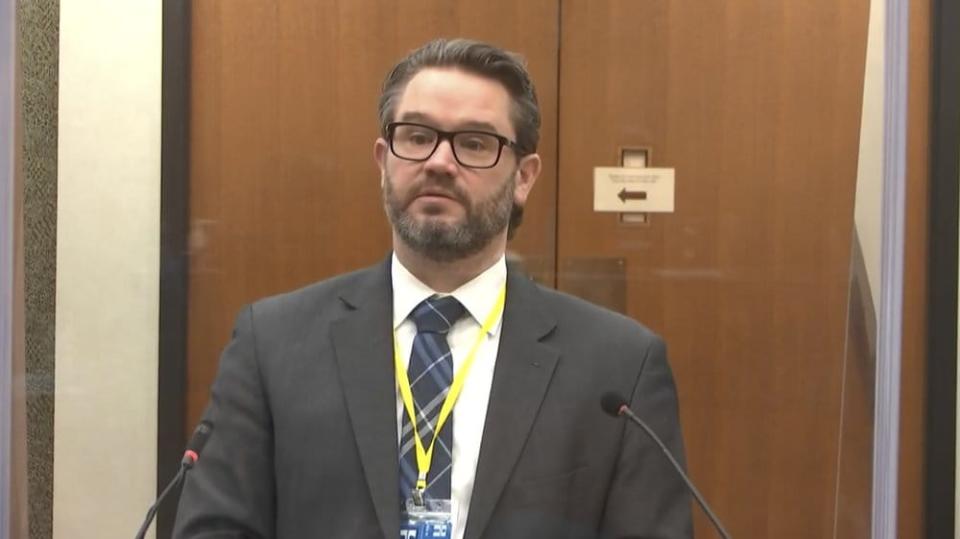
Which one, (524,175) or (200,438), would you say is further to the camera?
(524,175)

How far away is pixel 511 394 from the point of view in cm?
126

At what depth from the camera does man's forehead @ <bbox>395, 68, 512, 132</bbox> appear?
1.28m

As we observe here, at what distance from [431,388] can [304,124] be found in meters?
0.92

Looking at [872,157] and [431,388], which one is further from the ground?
[872,157]

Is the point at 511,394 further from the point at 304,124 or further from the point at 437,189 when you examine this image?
the point at 304,124

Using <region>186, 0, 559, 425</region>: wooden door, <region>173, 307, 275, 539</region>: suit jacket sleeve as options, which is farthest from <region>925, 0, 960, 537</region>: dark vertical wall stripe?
<region>173, 307, 275, 539</region>: suit jacket sleeve

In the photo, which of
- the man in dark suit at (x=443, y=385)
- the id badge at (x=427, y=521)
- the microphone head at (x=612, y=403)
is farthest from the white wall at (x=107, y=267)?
the microphone head at (x=612, y=403)

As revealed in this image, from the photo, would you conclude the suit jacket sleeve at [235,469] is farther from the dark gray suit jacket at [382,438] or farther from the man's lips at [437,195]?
the man's lips at [437,195]

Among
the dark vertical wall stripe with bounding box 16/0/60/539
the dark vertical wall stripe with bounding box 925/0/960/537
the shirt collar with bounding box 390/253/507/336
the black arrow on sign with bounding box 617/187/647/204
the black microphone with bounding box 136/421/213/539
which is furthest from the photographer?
the black arrow on sign with bounding box 617/187/647/204

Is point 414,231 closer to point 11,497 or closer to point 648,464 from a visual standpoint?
point 648,464

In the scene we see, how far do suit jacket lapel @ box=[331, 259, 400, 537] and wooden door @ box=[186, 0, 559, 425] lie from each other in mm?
679

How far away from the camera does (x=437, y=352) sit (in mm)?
1292

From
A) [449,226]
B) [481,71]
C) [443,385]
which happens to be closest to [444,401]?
[443,385]

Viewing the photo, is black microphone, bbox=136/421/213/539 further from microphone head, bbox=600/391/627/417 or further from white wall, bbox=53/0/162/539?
white wall, bbox=53/0/162/539
